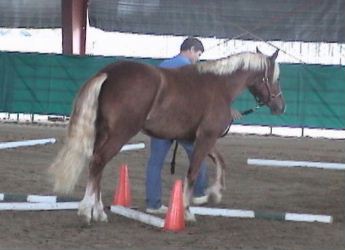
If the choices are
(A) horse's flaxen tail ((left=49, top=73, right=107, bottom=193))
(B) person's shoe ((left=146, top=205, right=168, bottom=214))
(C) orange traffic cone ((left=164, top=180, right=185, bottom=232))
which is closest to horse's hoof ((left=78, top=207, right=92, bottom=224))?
(A) horse's flaxen tail ((left=49, top=73, right=107, bottom=193))

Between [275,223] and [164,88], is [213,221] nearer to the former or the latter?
[275,223]

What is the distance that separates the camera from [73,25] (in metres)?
23.0

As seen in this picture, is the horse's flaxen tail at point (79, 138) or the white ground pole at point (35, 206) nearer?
the horse's flaxen tail at point (79, 138)

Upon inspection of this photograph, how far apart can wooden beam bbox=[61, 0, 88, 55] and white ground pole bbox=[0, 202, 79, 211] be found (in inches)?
643

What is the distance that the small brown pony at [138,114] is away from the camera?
6609mm

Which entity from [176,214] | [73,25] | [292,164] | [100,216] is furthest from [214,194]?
[73,25]

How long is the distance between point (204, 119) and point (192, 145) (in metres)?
0.50

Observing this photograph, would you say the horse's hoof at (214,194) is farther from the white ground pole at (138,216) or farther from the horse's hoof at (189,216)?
the white ground pole at (138,216)

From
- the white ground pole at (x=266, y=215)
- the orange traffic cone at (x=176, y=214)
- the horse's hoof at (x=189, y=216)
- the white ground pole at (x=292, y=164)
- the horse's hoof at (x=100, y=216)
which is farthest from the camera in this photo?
the white ground pole at (x=292, y=164)

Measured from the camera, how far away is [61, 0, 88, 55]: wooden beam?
2291 cm

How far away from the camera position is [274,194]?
360 inches

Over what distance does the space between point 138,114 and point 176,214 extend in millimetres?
967

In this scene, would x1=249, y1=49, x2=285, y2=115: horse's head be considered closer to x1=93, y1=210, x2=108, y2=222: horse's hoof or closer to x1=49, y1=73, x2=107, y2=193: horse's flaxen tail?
x1=49, y1=73, x2=107, y2=193: horse's flaxen tail

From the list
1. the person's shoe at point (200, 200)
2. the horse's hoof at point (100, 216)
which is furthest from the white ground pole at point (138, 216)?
the person's shoe at point (200, 200)
